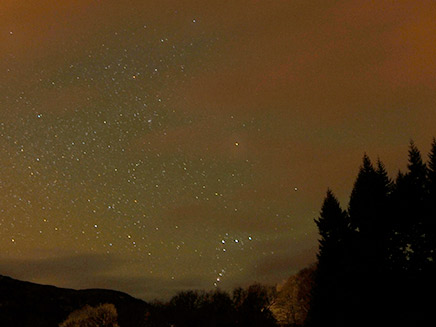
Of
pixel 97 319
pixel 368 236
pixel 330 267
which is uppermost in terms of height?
pixel 368 236

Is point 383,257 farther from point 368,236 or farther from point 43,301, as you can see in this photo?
point 43,301

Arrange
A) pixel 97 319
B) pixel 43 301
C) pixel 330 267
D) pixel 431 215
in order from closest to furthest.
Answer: pixel 97 319 → pixel 431 215 → pixel 330 267 → pixel 43 301

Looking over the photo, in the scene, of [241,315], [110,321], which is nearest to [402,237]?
[241,315]

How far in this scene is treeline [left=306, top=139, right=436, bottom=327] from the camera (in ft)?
164

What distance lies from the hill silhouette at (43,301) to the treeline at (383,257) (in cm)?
1865

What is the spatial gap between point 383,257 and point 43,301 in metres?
42.0

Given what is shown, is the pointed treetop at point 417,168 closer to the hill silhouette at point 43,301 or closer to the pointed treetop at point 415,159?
the pointed treetop at point 415,159

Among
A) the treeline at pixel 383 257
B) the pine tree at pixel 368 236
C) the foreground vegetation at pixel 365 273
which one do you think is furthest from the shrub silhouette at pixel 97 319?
the pine tree at pixel 368 236

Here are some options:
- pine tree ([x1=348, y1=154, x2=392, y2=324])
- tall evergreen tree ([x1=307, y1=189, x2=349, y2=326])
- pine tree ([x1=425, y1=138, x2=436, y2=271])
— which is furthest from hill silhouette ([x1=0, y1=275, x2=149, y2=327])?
pine tree ([x1=425, y1=138, x2=436, y2=271])

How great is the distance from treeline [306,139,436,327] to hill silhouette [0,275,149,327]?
18.6 m

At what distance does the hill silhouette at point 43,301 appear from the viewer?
61875 mm

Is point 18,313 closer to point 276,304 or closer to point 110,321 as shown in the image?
point 110,321

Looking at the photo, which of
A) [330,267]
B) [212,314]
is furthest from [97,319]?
[330,267]

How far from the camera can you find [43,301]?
70.6m
